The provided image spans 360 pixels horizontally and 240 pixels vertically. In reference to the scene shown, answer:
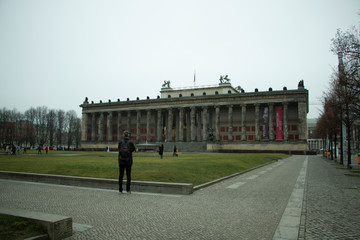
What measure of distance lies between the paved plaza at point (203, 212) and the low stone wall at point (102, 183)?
0.56 meters

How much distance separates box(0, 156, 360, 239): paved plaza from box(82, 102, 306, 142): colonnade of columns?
66850 millimetres

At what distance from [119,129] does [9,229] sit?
308 feet

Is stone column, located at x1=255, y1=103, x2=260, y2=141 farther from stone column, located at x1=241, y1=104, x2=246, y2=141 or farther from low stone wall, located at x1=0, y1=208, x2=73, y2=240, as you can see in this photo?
low stone wall, located at x1=0, y1=208, x2=73, y2=240

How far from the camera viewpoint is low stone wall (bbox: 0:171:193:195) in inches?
510

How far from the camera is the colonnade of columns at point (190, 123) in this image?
78562mm

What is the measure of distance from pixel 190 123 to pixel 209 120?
680 cm

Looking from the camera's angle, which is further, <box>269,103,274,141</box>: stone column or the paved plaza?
<box>269,103,274,141</box>: stone column

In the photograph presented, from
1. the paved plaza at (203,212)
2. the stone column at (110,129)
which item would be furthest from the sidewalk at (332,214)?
the stone column at (110,129)

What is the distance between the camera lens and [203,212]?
9.21 meters

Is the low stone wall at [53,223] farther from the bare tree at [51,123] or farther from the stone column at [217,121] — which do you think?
the bare tree at [51,123]

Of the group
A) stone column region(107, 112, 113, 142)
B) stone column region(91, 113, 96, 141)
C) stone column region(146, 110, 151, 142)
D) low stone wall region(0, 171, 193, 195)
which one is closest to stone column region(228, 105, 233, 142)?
stone column region(146, 110, 151, 142)

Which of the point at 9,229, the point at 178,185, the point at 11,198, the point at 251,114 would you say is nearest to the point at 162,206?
the point at 178,185

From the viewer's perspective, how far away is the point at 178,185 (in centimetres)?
1291

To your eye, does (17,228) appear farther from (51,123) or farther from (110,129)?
(51,123)
